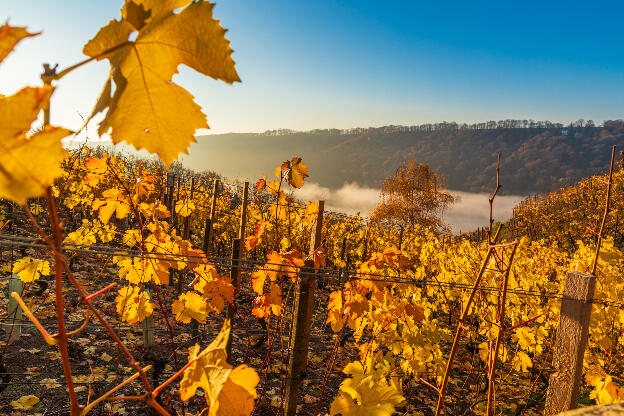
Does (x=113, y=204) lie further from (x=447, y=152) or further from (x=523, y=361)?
(x=447, y=152)


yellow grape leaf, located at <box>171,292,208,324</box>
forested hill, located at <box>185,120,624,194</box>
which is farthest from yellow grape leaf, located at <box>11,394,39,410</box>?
forested hill, located at <box>185,120,624,194</box>

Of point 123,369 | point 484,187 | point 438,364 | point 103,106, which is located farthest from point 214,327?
point 484,187

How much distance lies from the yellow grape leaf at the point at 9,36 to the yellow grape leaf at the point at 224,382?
365 millimetres

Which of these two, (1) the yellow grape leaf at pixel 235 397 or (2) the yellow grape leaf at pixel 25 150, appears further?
(1) the yellow grape leaf at pixel 235 397

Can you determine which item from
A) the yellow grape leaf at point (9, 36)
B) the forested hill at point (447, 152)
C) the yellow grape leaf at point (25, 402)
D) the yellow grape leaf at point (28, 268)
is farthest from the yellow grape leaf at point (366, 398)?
the forested hill at point (447, 152)

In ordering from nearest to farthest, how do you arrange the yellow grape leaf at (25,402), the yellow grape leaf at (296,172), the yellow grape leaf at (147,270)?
the yellow grape leaf at (147,270)
the yellow grape leaf at (296,172)
the yellow grape leaf at (25,402)

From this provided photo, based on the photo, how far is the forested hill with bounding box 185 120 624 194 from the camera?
117062mm

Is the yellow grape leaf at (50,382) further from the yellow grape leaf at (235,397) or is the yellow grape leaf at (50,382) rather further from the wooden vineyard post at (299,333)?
the yellow grape leaf at (235,397)

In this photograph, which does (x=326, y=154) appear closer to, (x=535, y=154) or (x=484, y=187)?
(x=484, y=187)

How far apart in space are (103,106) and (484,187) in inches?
5369

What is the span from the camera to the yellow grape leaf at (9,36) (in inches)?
10.5

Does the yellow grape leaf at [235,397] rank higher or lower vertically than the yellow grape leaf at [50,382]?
higher

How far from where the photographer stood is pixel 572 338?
7.11 feet

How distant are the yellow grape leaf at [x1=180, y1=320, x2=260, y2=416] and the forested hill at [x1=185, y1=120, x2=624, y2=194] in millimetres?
106051
